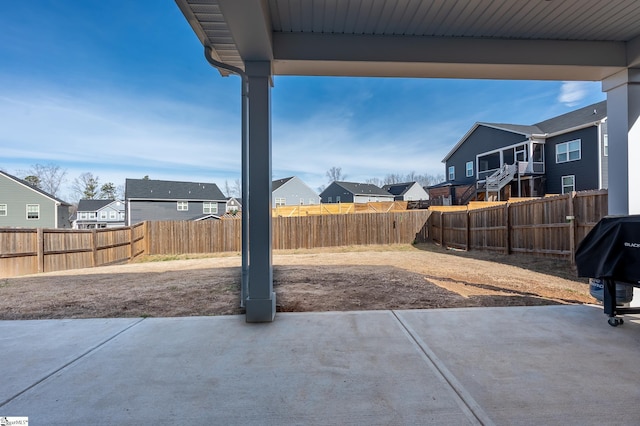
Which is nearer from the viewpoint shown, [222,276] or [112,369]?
[112,369]

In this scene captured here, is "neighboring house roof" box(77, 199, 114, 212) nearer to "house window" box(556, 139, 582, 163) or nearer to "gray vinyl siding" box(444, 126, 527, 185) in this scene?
"gray vinyl siding" box(444, 126, 527, 185)

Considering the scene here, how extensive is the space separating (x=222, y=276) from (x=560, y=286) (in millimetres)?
6604

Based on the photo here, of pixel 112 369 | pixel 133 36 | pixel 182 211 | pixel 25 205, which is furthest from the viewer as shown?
pixel 182 211

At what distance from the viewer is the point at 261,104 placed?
3.31m

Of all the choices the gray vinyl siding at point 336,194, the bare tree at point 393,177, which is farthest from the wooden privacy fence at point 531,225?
the bare tree at point 393,177

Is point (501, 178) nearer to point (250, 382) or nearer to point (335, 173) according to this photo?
point (250, 382)

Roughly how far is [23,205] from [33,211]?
697 mm

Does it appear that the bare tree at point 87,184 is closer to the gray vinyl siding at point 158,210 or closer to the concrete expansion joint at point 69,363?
the gray vinyl siding at point 158,210

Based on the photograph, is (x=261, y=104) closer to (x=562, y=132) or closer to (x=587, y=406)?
(x=587, y=406)

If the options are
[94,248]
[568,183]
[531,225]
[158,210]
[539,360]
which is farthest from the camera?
[158,210]

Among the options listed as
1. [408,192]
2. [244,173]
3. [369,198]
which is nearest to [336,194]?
[369,198]

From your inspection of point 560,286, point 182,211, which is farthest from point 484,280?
point 182,211

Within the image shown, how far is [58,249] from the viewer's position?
900 cm

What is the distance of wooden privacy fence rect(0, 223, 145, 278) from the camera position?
7840 millimetres
